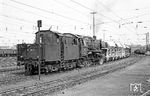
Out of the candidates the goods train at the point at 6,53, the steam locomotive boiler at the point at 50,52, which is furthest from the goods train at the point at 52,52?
the goods train at the point at 6,53

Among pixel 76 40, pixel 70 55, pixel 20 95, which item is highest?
pixel 76 40

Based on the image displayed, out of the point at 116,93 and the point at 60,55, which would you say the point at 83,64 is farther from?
the point at 116,93

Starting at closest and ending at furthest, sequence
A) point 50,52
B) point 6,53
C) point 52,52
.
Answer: point 50,52
point 52,52
point 6,53

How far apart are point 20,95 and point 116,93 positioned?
4301 millimetres

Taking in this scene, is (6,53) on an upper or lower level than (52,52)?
lower

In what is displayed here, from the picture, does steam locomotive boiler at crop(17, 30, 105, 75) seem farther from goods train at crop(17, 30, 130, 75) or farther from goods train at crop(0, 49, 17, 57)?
goods train at crop(0, 49, 17, 57)

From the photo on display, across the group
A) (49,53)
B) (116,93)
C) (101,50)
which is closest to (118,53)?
(101,50)

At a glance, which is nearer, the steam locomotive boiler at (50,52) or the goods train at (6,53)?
the steam locomotive boiler at (50,52)

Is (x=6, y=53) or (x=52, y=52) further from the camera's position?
(x=6, y=53)

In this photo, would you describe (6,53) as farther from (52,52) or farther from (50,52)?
(50,52)

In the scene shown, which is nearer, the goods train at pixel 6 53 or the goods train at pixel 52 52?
the goods train at pixel 52 52

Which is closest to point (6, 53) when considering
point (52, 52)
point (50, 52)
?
point (52, 52)

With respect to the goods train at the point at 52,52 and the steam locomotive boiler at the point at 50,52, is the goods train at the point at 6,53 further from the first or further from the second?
the steam locomotive boiler at the point at 50,52

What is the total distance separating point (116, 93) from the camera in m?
9.70
